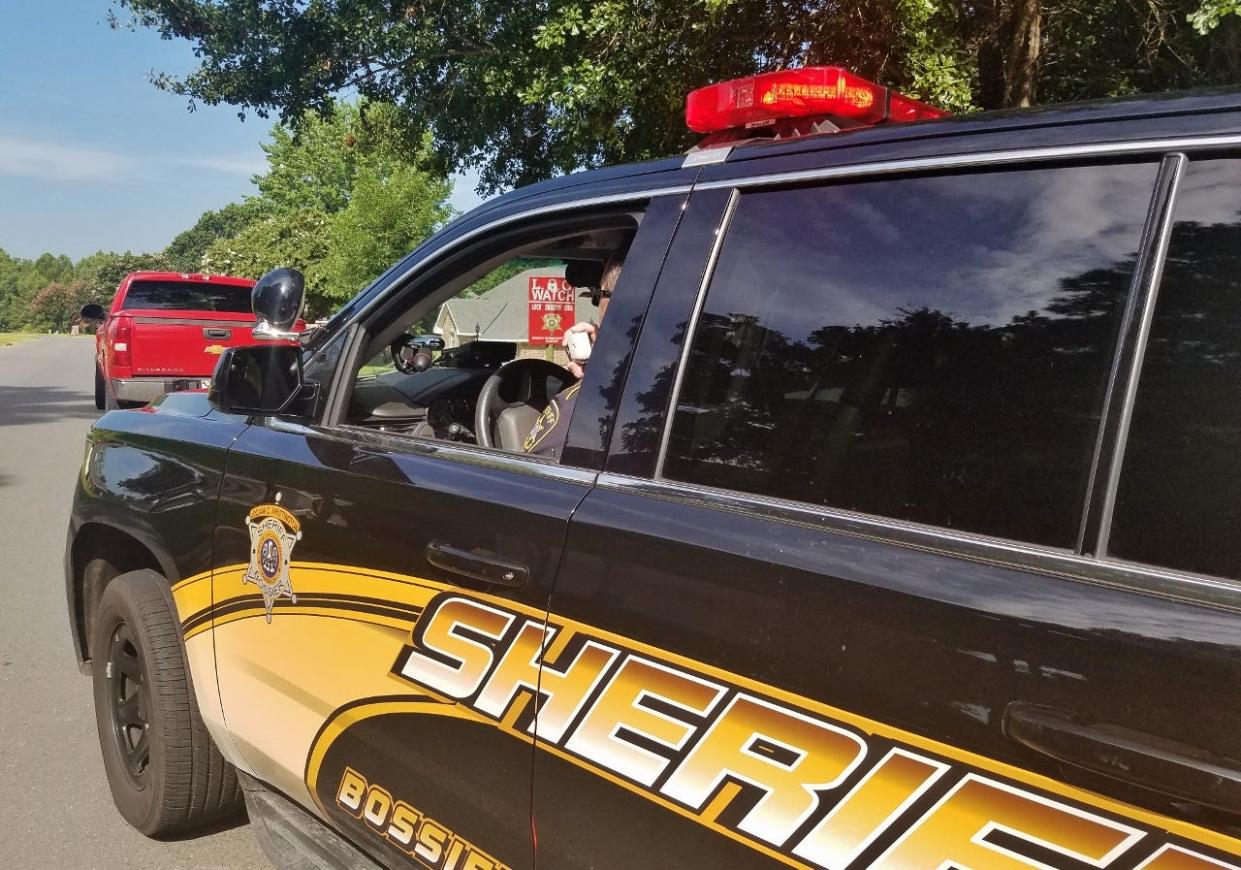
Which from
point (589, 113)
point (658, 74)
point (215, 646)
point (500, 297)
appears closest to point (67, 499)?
point (589, 113)

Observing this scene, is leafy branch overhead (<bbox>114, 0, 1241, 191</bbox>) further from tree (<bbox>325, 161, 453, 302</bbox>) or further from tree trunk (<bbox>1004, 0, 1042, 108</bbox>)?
tree (<bbox>325, 161, 453, 302</bbox>)

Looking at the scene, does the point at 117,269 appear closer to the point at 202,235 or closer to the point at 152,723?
the point at 202,235

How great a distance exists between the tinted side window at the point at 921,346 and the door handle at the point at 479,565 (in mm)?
314

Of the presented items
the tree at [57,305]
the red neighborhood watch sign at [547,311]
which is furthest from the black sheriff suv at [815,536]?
the tree at [57,305]

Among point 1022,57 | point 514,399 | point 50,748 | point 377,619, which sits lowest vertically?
point 50,748

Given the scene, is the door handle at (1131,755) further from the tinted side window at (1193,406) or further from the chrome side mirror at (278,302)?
the chrome side mirror at (278,302)

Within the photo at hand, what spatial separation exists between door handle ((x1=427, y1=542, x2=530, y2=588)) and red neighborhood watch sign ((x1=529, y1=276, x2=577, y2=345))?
1393cm

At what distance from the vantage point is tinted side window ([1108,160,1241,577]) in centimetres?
111

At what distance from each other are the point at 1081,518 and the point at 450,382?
2505 millimetres

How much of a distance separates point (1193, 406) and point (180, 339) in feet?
41.9

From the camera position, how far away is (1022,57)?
23.6 feet

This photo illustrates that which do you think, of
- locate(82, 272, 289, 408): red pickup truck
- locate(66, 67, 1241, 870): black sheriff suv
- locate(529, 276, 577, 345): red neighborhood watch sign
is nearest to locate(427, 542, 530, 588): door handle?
locate(66, 67, 1241, 870): black sheriff suv

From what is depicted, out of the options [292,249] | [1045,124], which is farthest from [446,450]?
[292,249]

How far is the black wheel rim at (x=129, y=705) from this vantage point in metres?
2.97
